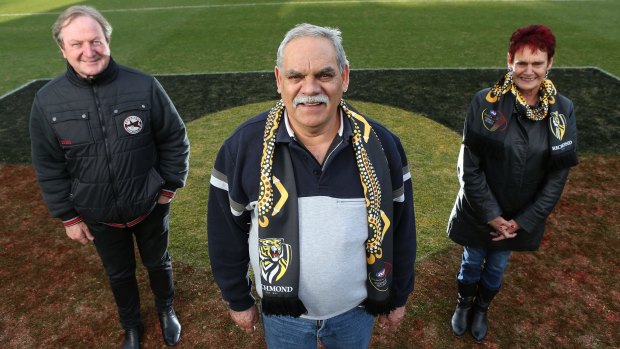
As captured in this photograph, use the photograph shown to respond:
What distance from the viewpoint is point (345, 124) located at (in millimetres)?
2061

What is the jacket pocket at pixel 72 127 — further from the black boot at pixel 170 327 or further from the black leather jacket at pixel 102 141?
the black boot at pixel 170 327

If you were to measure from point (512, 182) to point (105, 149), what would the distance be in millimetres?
2589

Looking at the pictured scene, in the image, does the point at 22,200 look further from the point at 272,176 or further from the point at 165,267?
the point at 272,176

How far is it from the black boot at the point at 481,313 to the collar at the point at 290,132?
2042mm

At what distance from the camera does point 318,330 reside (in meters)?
2.33

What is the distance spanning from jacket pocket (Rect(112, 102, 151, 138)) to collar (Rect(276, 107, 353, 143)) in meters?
1.18

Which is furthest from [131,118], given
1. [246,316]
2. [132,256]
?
[246,316]

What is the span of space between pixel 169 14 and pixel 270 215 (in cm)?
1506

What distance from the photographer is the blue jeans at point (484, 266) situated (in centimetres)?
322

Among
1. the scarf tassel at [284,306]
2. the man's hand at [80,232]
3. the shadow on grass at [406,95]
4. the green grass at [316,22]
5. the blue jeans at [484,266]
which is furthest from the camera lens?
the green grass at [316,22]

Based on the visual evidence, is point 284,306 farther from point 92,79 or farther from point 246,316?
point 92,79

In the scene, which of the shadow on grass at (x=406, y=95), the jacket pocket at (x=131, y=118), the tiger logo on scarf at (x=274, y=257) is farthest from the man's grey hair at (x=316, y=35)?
the shadow on grass at (x=406, y=95)

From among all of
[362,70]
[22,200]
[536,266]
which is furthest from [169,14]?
[536,266]

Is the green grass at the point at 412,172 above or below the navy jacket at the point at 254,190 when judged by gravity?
below
